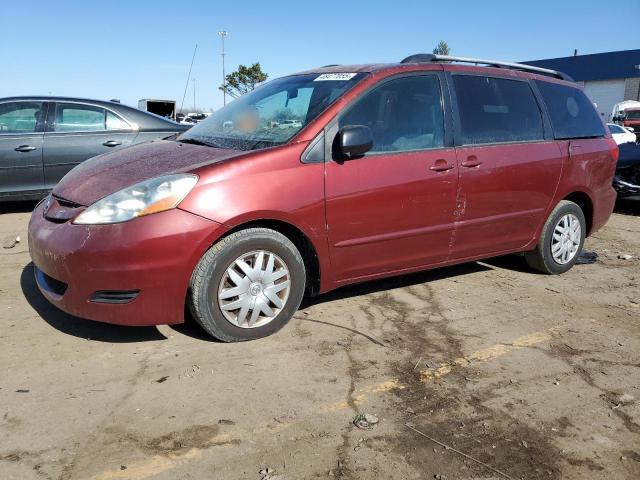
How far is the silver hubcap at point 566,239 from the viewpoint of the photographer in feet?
16.5

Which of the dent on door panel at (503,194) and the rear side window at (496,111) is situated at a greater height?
the rear side window at (496,111)

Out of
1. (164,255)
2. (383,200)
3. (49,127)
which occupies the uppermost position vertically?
(49,127)

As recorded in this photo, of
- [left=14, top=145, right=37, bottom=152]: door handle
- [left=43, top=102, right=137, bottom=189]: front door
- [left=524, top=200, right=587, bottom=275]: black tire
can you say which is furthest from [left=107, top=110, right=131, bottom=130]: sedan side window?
[left=524, top=200, right=587, bottom=275]: black tire

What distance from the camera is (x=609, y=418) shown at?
2742mm

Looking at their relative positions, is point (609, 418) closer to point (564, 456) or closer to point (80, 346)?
point (564, 456)

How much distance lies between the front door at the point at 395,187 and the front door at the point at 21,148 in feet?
15.3

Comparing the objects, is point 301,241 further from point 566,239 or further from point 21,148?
point 21,148

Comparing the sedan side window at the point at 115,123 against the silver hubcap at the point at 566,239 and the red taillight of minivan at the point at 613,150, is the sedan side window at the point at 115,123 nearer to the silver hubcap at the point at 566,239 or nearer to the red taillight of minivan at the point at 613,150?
→ the silver hubcap at the point at 566,239

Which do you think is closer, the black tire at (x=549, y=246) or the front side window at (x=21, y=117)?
the black tire at (x=549, y=246)

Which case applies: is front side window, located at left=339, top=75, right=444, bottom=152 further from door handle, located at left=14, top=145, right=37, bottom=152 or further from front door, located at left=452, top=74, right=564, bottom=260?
door handle, located at left=14, top=145, right=37, bottom=152

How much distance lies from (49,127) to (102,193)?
167 inches

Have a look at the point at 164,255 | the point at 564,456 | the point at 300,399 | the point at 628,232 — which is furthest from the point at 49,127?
the point at 628,232

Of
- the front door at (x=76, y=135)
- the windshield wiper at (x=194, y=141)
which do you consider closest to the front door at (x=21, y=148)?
the front door at (x=76, y=135)

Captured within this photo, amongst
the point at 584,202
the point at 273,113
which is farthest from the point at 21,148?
the point at 584,202
